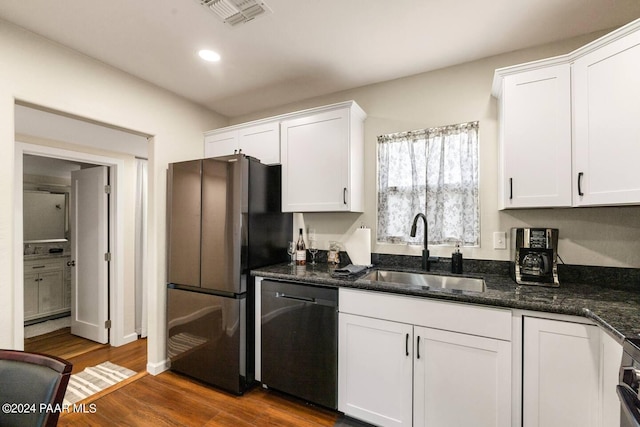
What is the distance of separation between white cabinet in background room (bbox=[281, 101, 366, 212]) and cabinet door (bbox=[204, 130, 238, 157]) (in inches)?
24.4

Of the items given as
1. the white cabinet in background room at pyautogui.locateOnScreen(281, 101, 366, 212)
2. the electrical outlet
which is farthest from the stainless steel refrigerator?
the electrical outlet

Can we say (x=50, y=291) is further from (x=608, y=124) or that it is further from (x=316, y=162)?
(x=608, y=124)

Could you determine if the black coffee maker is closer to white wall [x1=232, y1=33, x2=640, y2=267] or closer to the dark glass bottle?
white wall [x1=232, y1=33, x2=640, y2=267]

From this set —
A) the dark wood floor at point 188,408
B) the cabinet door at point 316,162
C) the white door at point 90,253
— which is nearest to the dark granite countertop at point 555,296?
the cabinet door at point 316,162

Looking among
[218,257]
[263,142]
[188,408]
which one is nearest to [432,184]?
[263,142]

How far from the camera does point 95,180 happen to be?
3328 mm

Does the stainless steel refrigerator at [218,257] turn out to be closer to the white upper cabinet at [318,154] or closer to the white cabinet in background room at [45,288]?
the white upper cabinet at [318,154]

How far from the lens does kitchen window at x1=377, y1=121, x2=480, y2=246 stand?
2.17 meters

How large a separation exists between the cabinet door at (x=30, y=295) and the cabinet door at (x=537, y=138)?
19.1 ft

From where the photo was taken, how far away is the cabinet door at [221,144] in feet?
9.36

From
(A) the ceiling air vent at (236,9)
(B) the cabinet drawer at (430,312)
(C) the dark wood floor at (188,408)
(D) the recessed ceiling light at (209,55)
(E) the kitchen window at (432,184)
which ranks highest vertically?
(A) the ceiling air vent at (236,9)

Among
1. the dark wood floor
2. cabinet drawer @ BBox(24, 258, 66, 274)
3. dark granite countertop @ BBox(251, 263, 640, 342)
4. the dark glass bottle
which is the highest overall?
the dark glass bottle

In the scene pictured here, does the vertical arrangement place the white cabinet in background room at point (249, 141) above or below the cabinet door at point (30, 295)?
above

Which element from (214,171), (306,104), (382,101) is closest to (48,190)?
(214,171)
